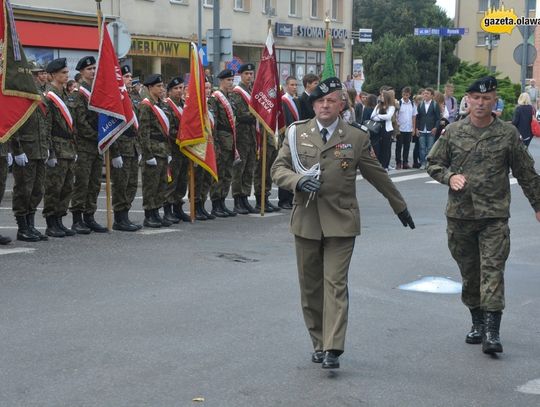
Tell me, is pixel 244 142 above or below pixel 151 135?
below

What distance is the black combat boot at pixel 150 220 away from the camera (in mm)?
13414

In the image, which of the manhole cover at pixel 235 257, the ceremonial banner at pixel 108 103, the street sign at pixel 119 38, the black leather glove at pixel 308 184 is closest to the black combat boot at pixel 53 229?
the ceremonial banner at pixel 108 103

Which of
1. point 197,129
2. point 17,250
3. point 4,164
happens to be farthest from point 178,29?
point 17,250

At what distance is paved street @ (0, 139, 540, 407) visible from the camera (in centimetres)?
614

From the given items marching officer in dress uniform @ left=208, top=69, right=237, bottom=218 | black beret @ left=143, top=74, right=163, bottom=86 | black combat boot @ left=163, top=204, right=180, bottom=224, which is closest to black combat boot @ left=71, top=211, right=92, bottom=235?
black combat boot @ left=163, top=204, right=180, bottom=224

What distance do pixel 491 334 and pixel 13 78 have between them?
673 centimetres

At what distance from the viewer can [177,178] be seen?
14.1 m

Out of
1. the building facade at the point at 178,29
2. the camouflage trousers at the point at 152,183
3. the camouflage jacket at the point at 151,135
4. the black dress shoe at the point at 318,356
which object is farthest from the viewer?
the building facade at the point at 178,29

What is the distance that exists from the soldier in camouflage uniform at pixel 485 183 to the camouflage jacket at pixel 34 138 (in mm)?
5701

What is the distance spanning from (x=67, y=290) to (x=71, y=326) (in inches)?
55.4

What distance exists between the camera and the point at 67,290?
358 inches

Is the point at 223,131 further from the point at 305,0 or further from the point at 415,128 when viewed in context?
the point at 305,0

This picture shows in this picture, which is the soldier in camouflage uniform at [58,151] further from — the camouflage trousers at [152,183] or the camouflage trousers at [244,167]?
the camouflage trousers at [244,167]

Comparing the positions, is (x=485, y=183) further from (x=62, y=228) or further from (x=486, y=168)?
(x=62, y=228)
